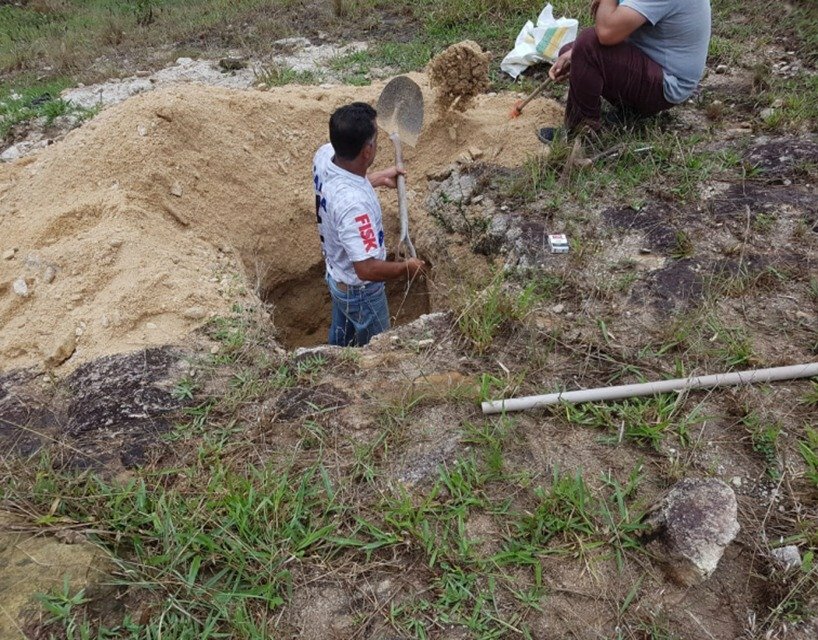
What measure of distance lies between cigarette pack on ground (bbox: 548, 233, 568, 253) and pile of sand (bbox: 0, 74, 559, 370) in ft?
2.71

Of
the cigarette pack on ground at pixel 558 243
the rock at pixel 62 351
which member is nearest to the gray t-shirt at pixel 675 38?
the cigarette pack on ground at pixel 558 243

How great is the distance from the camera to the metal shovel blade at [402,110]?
331 cm

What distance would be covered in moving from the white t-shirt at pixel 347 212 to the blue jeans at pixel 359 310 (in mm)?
173

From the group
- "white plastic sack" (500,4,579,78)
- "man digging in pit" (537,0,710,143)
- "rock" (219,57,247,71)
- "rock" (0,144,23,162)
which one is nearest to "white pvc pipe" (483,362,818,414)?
"man digging in pit" (537,0,710,143)

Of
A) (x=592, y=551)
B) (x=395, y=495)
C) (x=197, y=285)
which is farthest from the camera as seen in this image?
(x=197, y=285)

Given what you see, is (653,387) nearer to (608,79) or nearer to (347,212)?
(347,212)

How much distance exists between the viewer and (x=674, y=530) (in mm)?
1522

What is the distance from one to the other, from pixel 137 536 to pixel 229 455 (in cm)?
36

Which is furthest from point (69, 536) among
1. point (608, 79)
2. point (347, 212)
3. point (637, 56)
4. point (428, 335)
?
point (637, 56)

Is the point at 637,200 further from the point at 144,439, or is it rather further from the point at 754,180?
the point at 144,439

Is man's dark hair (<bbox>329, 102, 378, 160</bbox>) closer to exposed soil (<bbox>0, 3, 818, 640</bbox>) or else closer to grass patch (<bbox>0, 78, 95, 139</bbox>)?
exposed soil (<bbox>0, 3, 818, 640</bbox>)

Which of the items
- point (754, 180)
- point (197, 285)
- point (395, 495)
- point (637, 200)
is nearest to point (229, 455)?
point (395, 495)

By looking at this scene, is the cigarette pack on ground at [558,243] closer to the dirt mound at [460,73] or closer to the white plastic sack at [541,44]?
the dirt mound at [460,73]

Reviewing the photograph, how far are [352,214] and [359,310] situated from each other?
0.59 meters
